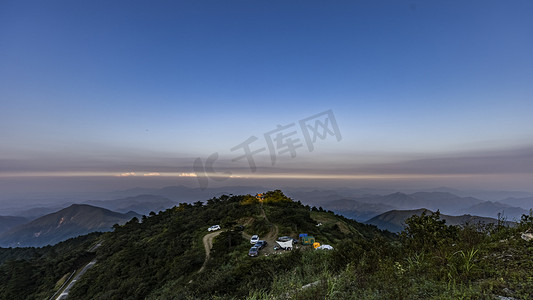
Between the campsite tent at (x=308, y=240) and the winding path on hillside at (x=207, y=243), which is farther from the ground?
the campsite tent at (x=308, y=240)

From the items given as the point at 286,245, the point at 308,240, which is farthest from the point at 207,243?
the point at 308,240

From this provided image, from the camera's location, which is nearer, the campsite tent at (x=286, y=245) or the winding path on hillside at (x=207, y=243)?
the campsite tent at (x=286, y=245)

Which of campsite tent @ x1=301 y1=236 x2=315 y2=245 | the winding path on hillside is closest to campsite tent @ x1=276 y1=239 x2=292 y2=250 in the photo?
campsite tent @ x1=301 y1=236 x2=315 y2=245

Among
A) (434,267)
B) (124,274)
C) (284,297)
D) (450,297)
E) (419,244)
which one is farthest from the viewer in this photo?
(124,274)

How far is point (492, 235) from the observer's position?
6648 millimetres

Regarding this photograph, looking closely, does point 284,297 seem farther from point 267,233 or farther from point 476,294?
point 267,233

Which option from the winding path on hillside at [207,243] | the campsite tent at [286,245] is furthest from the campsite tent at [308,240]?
the winding path on hillside at [207,243]

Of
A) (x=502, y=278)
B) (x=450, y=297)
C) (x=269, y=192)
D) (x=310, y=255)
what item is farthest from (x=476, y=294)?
(x=269, y=192)

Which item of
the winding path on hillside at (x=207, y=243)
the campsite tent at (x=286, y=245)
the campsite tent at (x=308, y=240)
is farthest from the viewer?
the winding path on hillside at (x=207, y=243)

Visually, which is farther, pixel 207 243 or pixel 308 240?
pixel 207 243

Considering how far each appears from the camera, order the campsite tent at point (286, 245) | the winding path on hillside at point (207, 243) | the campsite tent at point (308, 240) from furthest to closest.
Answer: the winding path on hillside at point (207, 243)
the campsite tent at point (308, 240)
the campsite tent at point (286, 245)

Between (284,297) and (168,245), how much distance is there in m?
39.6

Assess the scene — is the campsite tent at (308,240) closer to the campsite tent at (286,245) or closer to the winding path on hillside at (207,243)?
the campsite tent at (286,245)

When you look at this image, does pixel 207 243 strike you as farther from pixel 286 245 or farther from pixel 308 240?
pixel 308 240
